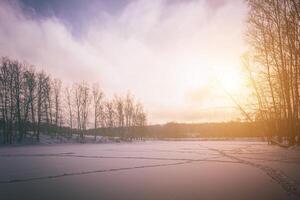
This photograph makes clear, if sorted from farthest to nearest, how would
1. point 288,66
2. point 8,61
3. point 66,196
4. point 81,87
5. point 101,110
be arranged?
point 101,110, point 81,87, point 8,61, point 288,66, point 66,196

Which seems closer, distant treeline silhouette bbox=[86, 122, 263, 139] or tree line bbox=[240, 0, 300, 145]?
tree line bbox=[240, 0, 300, 145]

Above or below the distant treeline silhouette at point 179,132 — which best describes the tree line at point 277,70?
above

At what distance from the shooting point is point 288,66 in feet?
46.3

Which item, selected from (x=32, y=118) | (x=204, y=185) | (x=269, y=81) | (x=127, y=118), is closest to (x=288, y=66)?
(x=269, y=81)

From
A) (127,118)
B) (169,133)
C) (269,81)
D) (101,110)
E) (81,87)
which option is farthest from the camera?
(169,133)

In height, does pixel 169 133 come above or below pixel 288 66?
below

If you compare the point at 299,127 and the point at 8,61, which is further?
the point at 8,61

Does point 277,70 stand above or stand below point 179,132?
above

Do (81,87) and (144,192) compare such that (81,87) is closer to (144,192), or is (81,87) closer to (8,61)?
(8,61)

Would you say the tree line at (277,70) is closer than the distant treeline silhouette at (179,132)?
Yes

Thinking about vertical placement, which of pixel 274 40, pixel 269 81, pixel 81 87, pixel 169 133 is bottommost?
pixel 169 133

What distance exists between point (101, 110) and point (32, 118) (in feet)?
61.1

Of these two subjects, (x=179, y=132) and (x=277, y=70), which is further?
(x=179, y=132)

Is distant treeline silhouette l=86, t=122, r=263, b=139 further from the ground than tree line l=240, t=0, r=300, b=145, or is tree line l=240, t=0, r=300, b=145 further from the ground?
tree line l=240, t=0, r=300, b=145
